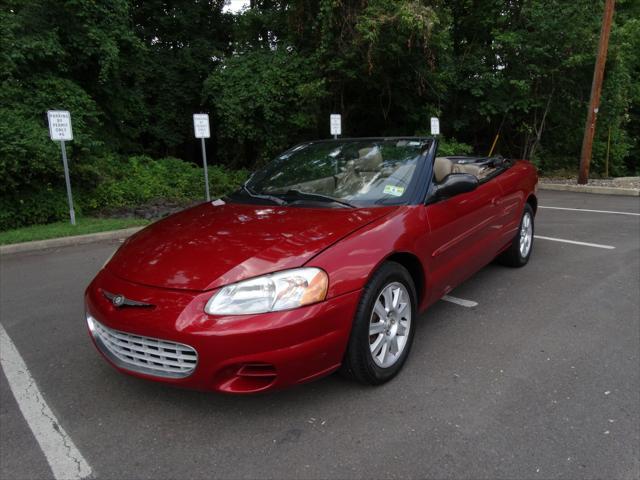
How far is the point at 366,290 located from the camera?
8.50ft

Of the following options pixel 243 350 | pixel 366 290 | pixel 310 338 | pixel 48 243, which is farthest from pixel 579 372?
pixel 48 243

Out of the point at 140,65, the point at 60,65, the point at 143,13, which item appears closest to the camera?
the point at 60,65

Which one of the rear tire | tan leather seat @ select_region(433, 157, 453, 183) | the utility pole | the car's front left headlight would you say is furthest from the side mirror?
the utility pole

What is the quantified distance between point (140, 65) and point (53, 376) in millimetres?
13388

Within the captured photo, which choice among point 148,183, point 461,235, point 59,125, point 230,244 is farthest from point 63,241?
point 461,235

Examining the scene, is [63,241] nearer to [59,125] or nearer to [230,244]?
[59,125]

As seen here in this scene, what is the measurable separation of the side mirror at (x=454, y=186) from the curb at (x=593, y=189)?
1038 cm

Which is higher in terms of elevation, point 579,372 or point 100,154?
point 100,154

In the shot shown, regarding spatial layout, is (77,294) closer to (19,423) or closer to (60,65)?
(19,423)

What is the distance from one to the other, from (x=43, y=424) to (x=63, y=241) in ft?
17.1

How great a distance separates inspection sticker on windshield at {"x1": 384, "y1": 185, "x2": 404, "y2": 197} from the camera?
10.7 feet

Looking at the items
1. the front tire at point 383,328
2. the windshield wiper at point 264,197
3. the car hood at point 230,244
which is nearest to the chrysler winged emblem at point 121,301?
the car hood at point 230,244

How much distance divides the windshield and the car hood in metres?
0.25

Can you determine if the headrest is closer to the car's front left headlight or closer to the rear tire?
the car's front left headlight
